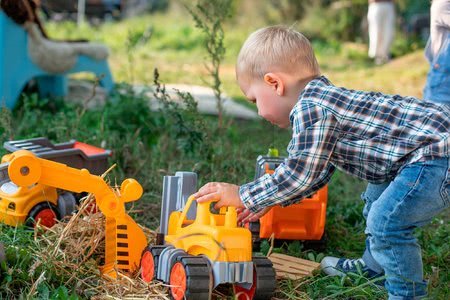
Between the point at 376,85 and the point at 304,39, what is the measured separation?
6.34 metres

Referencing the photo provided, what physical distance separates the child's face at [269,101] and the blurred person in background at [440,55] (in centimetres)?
168

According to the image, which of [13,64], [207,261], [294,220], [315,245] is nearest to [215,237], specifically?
[207,261]

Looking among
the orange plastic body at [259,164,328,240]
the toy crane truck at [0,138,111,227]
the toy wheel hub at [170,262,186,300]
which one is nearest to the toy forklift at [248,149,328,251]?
the orange plastic body at [259,164,328,240]

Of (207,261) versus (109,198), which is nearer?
(207,261)

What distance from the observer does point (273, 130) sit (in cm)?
466

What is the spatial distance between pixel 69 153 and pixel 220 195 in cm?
115

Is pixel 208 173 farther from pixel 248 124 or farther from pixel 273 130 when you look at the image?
pixel 248 124

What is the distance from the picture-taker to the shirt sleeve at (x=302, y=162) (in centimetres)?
245

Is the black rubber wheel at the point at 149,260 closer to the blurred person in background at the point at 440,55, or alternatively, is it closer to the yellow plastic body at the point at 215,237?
the yellow plastic body at the point at 215,237

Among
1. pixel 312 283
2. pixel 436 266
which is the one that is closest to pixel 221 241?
pixel 312 283

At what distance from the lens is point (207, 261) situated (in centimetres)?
243

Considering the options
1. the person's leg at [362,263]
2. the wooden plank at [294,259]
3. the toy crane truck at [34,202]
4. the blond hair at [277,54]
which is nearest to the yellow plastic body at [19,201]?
the toy crane truck at [34,202]

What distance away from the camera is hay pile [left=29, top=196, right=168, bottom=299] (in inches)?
103

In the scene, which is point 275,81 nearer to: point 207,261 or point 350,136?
point 350,136
